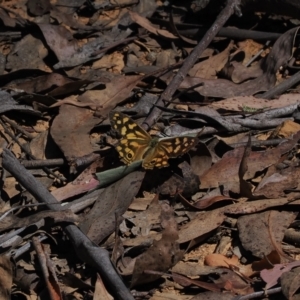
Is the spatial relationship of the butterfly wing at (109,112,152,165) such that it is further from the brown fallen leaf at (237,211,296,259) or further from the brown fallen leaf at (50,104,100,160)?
the brown fallen leaf at (237,211,296,259)

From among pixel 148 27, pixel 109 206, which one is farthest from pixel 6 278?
pixel 148 27

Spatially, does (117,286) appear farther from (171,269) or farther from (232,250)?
(232,250)

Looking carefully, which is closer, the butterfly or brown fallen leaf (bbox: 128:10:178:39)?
the butterfly

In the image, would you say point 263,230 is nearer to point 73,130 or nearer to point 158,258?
point 158,258

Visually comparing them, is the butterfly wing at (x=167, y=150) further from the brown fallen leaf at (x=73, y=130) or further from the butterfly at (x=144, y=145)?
the brown fallen leaf at (x=73, y=130)

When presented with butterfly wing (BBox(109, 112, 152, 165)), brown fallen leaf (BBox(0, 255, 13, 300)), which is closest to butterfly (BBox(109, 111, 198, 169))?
butterfly wing (BBox(109, 112, 152, 165))

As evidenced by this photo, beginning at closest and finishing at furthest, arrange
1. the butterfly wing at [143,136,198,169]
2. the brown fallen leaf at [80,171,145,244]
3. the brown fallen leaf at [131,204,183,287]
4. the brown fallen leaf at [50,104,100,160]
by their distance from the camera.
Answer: the brown fallen leaf at [131,204,183,287], the brown fallen leaf at [80,171,145,244], the butterfly wing at [143,136,198,169], the brown fallen leaf at [50,104,100,160]

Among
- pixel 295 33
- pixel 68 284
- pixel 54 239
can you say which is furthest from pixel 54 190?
pixel 295 33

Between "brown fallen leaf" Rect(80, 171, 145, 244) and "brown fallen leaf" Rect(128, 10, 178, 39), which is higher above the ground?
"brown fallen leaf" Rect(128, 10, 178, 39)
